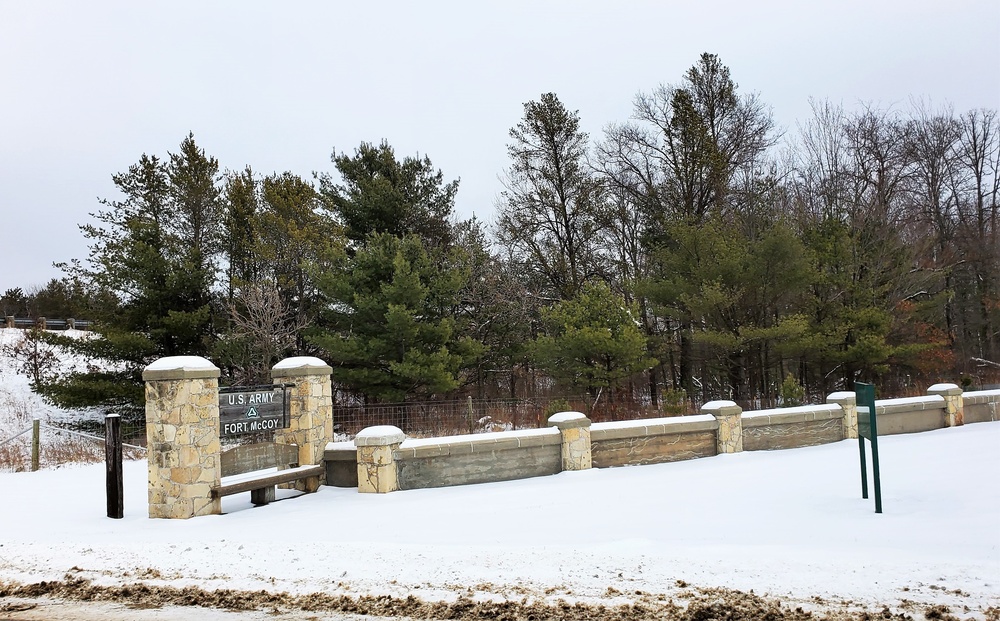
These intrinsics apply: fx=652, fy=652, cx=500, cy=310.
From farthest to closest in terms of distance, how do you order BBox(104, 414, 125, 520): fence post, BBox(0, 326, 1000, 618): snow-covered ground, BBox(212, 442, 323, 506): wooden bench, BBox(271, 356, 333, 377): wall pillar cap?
BBox(271, 356, 333, 377): wall pillar cap
BBox(212, 442, 323, 506): wooden bench
BBox(104, 414, 125, 520): fence post
BBox(0, 326, 1000, 618): snow-covered ground

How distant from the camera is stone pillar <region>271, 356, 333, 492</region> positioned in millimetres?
9742

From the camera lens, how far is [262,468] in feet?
30.6

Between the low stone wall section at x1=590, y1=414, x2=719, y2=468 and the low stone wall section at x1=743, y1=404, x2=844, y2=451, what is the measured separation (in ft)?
3.32

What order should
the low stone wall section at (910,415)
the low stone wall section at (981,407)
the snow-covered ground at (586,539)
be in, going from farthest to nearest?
the low stone wall section at (981,407)
the low stone wall section at (910,415)
the snow-covered ground at (586,539)

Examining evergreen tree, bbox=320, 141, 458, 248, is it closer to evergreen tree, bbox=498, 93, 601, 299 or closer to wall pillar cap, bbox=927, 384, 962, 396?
evergreen tree, bbox=498, 93, 601, 299

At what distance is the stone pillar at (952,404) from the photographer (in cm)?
1477

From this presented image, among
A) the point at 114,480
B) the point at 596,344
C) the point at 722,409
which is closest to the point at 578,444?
the point at 722,409

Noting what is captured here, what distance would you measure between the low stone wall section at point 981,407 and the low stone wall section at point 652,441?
26.7ft

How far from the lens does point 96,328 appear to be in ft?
75.6

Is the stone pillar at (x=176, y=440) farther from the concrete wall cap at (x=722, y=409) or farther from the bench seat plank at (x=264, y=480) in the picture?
the concrete wall cap at (x=722, y=409)

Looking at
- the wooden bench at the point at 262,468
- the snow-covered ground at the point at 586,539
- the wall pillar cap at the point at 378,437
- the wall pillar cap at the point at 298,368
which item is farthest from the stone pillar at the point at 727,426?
the wooden bench at the point at 262,468

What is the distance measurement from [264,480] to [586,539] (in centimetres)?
454

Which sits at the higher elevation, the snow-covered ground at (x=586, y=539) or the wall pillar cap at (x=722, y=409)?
the wall pillar cap at (x=722, y=409)

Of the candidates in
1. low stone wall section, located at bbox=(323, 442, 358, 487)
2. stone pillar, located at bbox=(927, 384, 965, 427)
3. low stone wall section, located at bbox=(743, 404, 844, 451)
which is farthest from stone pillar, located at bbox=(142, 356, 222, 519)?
stone pillar, located at bbox=(927, 384, 965, 427)
